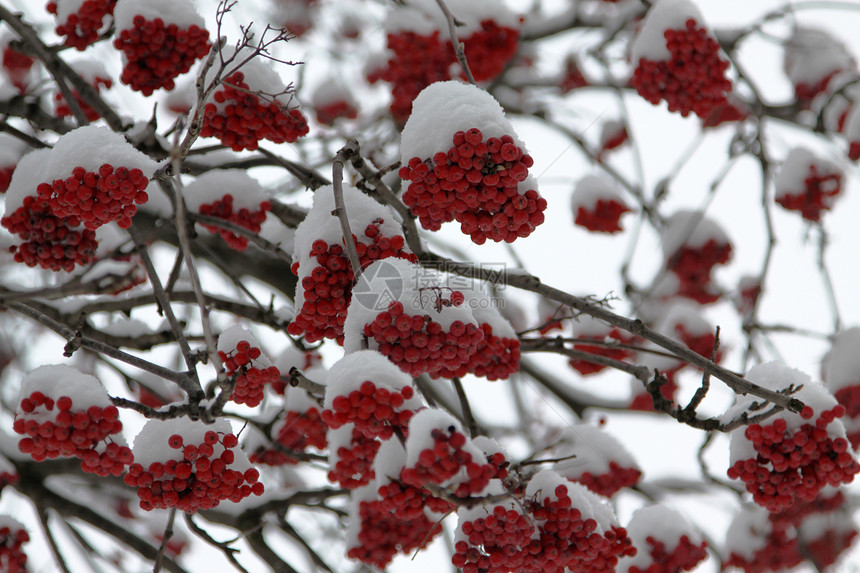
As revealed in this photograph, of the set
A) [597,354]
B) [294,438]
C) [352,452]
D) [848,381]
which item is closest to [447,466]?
[352,452]

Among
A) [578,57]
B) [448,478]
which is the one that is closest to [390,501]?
[448,478]

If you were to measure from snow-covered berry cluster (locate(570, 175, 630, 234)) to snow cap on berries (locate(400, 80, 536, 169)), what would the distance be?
256cm

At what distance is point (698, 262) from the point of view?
518 centimetres

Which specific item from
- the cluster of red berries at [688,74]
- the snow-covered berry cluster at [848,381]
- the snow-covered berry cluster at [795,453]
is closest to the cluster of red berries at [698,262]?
the snow-covered berry cluster at [848,381]

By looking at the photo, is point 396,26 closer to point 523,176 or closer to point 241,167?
point 241,167

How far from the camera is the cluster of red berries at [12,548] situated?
10.9ft

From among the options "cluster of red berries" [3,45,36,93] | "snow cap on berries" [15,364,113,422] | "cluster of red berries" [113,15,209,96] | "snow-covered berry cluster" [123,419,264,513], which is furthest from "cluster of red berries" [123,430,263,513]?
"cluster of red berries" [3,45,36,93]

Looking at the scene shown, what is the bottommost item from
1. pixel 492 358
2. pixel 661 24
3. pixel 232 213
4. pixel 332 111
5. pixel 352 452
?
pixel 352 452

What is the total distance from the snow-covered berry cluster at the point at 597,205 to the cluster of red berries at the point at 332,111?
2.60 metres

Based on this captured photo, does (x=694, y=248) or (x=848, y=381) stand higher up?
(x=694, y=248)

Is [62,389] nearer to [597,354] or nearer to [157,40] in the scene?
[157,40]

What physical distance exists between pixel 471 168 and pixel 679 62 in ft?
6.11

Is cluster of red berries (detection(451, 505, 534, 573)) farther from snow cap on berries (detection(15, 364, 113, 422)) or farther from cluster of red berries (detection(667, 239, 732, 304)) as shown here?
cluster of red berries (detection(667, 239, 732, 304))

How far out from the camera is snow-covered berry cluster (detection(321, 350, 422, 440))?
5.45 ft
